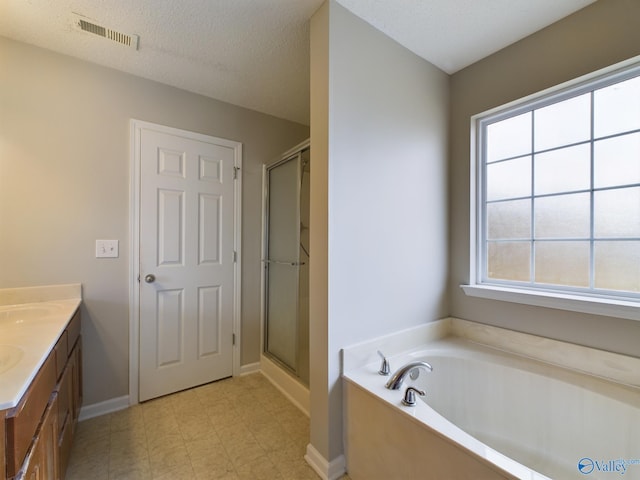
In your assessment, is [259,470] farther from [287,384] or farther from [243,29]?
[243,29]

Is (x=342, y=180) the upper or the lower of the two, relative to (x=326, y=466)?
upper

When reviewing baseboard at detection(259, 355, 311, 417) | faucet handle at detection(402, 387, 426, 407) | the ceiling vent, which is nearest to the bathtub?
faucet handle at detection(402, 387, 426, 407)

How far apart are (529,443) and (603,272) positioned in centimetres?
95

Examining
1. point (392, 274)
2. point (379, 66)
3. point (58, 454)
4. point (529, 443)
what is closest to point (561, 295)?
point (529, 443)

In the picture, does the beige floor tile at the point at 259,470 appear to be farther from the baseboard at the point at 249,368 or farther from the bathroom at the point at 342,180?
the baseboard at the point at 249,368

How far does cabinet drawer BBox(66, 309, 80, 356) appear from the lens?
1393 millimetres

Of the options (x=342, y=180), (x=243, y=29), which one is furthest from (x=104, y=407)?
(x=243, y=29)

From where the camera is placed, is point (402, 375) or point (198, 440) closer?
point (402, 375)

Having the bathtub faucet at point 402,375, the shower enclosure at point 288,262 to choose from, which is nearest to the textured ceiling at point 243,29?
the shower enclosure at point 288,262

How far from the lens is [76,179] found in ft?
5.80

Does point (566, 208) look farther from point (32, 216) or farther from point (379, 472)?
point (32, 216)

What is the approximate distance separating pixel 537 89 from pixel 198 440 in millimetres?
2829

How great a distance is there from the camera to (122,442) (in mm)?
1580

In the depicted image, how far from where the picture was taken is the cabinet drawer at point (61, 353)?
1161mm
